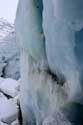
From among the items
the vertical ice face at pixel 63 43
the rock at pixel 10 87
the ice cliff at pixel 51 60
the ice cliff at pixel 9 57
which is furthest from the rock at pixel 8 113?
the ice cliff at pixel 9 57

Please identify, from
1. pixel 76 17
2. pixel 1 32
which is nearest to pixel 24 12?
pixel 76 17

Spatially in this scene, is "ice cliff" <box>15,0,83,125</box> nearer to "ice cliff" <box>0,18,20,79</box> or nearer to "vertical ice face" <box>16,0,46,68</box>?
"vertical ice face" <box>16,0,46,68</box>

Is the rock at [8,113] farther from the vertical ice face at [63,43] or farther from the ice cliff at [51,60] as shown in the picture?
the vertical ice face at [63,43]

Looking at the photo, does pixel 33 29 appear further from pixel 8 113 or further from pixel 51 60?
pixel 8 113

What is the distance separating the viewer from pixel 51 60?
1.63 m

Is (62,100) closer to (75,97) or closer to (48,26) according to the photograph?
(75,97)

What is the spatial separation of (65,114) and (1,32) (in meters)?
4.05

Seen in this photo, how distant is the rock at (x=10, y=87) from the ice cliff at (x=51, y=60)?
0.80 meters

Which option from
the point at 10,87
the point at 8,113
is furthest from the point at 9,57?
the point at 8,113

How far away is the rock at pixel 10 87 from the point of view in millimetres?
2930

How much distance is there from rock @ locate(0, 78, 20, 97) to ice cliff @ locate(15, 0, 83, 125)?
0.80 meters

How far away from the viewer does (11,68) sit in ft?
13.9

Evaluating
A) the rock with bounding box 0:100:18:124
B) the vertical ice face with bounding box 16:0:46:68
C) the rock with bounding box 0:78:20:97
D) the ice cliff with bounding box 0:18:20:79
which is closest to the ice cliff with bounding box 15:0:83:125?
the vertical ice face with bounding box 16:0:46:68

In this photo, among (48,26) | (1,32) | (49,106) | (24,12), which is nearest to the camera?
(48,26)
